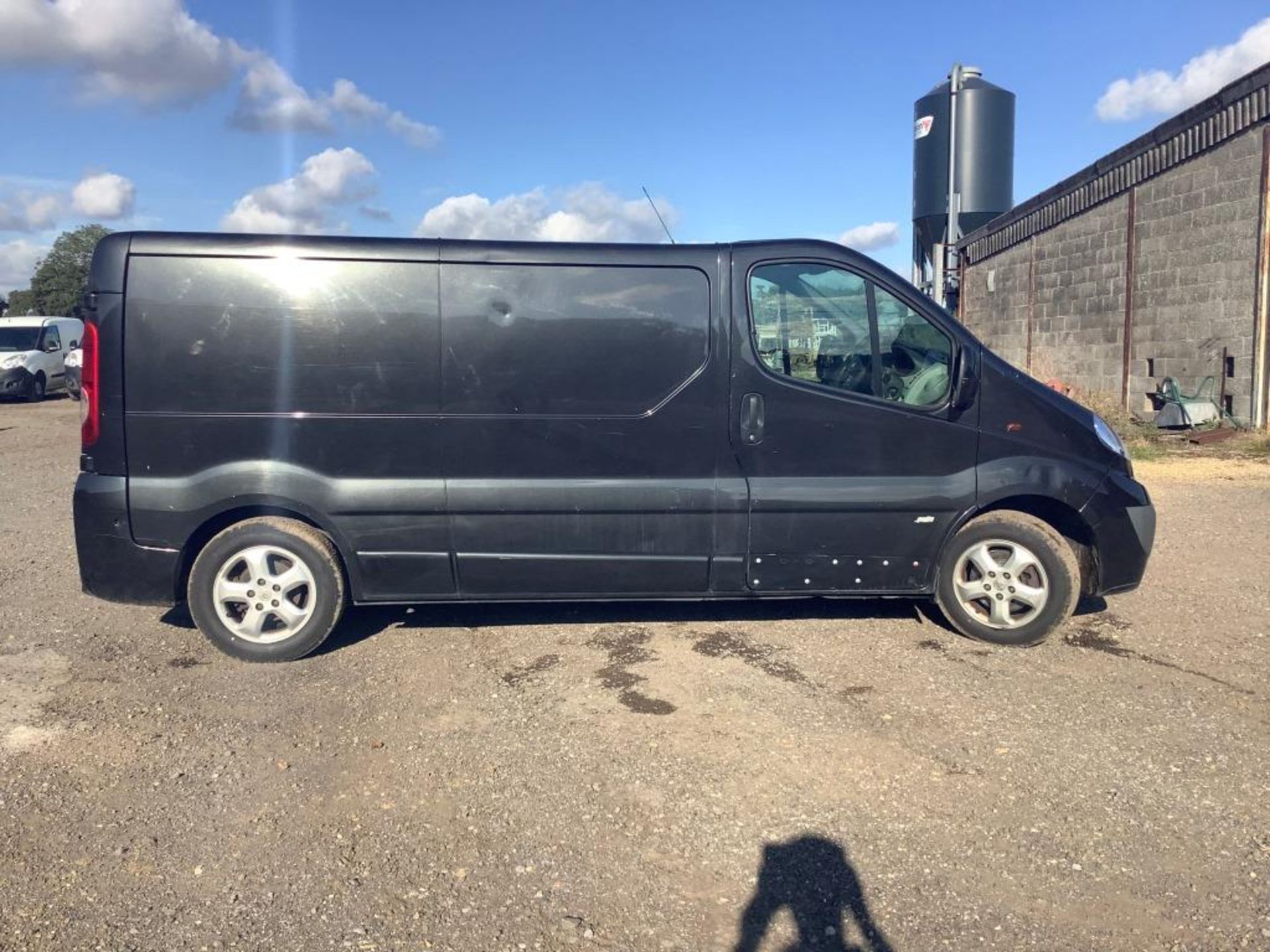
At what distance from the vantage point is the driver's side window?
5367mm

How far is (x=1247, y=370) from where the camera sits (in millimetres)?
14336

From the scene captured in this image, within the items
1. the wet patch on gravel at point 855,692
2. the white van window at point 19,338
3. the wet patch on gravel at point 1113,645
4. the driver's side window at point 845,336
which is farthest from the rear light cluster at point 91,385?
the white van window at point 19,338

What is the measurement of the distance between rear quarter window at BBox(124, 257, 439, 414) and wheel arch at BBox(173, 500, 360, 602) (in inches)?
19.6

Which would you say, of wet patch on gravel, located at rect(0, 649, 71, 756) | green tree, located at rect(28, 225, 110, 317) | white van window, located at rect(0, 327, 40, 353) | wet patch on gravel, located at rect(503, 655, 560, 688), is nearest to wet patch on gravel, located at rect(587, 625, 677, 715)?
wet patch on gravel, located at rect(503, 655, 560, 688)

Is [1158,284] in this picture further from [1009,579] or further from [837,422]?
[837,422]

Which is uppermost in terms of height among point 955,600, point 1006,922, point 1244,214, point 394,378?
point 1244,214

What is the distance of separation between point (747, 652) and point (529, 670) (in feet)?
3.75

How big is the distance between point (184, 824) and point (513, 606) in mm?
2966

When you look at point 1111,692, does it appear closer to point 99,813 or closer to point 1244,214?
point 99,813

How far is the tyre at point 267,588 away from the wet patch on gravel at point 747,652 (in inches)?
75.0

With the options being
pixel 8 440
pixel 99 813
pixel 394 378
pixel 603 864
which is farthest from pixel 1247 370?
pixel 8 440

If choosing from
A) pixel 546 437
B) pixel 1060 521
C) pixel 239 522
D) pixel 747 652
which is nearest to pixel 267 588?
pixel 239 522

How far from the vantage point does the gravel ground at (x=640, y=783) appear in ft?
10.1

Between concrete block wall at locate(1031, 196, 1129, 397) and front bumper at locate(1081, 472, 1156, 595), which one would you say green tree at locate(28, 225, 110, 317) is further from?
front bumper at locate(1081, 472, 1156, 595)
